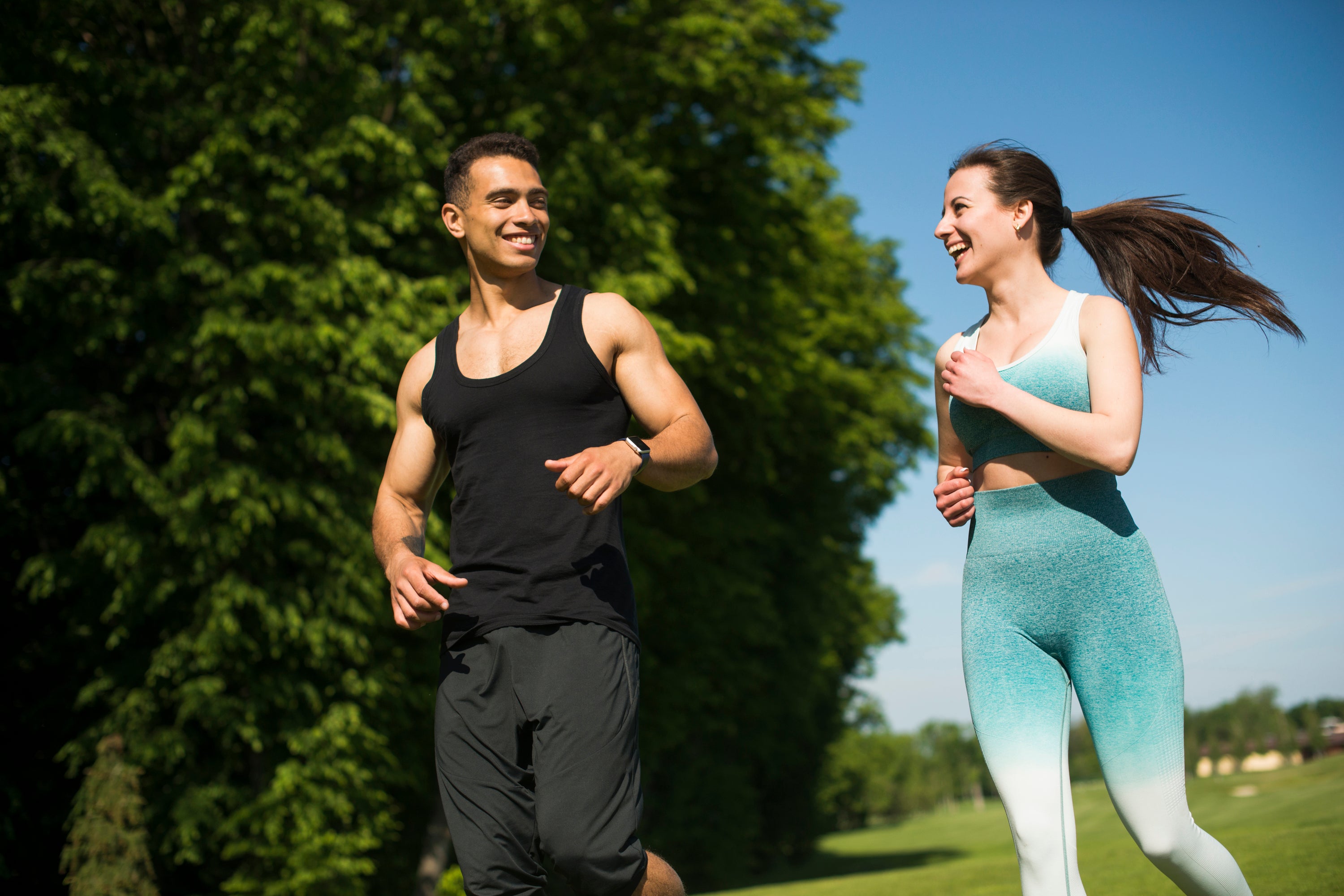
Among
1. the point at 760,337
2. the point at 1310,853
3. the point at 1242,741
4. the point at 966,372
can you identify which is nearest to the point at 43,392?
the point at 760,337

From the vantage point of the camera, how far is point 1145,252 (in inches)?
145

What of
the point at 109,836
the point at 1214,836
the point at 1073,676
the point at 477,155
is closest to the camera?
the point at 1073,676

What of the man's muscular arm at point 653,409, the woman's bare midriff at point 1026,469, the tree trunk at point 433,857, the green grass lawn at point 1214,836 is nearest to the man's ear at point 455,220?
the man's muscular arm at point 653,409

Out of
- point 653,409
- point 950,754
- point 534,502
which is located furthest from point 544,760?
point 950,754

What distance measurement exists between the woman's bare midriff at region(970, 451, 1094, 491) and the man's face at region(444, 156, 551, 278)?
5.17ft

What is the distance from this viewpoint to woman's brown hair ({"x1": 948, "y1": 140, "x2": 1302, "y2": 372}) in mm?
3576

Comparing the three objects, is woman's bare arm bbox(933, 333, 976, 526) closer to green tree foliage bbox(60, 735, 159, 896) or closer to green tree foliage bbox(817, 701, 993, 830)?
green tree foliage bbox(60, 735, 159, 896)

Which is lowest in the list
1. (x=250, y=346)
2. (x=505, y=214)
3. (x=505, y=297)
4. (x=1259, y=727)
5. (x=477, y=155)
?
(x=1259, y=727)

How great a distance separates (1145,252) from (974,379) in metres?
0.92

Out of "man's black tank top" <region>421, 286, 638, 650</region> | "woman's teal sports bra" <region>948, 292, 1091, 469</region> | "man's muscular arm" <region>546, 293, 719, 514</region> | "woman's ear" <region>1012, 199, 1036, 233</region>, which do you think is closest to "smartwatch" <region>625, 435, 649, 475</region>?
"man's muscular arm" <region>546, 293, 719, 514</region>

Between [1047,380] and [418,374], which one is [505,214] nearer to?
[418,374]

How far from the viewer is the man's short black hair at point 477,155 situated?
3.64m

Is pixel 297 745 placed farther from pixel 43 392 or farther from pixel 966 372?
pixel 966 372

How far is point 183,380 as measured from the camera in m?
12.2
